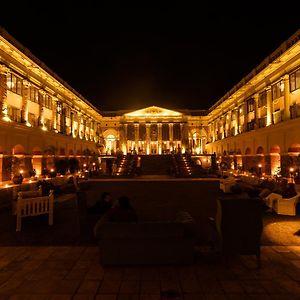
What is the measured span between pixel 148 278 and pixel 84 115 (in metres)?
47.7

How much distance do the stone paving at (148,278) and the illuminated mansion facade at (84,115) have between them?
1831cm

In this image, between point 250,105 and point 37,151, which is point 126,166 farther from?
point 250,105

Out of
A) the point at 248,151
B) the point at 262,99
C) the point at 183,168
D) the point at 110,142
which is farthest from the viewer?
the point at 110,142

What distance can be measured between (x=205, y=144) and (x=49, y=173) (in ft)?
152

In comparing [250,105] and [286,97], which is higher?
[250,105]

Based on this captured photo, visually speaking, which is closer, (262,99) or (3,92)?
(3,92)

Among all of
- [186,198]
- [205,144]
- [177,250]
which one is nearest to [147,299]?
[177,250]

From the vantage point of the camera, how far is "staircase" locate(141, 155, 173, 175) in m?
31.6

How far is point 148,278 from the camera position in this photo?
477cm

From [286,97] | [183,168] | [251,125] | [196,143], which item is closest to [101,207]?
[286,97]

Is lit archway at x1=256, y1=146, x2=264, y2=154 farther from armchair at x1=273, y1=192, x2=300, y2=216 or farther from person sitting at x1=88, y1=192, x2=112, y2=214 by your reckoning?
person sitting at x1=88, y1=192, x2=112, y2=214

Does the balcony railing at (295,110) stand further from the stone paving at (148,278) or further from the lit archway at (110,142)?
the lit archway at (110,142)

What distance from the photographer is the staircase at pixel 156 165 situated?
31.6m

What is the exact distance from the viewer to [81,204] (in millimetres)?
6875
